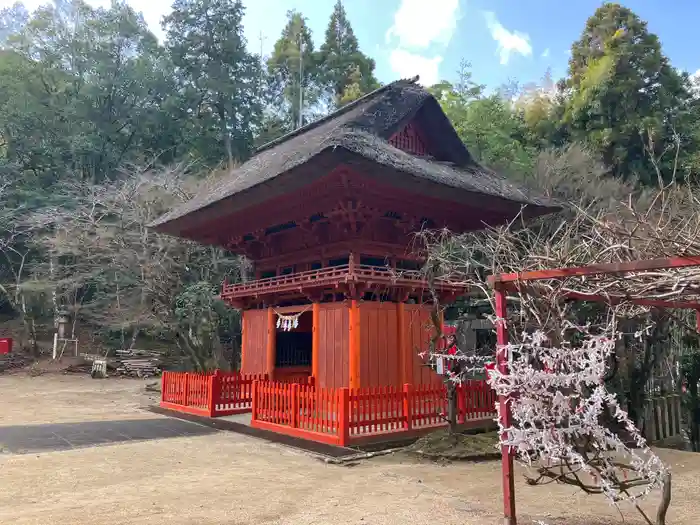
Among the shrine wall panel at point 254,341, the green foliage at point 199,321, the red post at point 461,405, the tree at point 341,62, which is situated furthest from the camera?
the tree at point 341,62

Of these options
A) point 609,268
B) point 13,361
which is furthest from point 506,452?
point 13,361

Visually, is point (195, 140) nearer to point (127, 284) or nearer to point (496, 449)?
point (127, 284)

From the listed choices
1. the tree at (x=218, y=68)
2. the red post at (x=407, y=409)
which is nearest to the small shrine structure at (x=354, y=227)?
the red post at (x=407, y=409)

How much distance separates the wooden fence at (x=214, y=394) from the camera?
456 inches

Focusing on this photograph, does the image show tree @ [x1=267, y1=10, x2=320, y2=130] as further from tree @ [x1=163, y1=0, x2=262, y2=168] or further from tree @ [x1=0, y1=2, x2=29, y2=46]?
tree @ [x1=0, y1=2, x2=29, y2=46]

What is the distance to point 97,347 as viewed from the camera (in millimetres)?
27234

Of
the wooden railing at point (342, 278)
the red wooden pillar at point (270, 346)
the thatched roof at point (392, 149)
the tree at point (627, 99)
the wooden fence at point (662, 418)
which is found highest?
the tree at point (627, 99)

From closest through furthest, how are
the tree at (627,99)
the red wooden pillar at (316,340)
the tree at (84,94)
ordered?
the red wooden pillar at (316,340) → the tree at (627,99) → the tree at (84,94)

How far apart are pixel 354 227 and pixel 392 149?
181 cm

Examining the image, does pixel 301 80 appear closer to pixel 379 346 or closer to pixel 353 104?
pixel 353 104

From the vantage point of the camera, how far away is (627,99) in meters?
23.1

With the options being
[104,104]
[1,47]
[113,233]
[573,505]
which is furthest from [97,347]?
[573,505]

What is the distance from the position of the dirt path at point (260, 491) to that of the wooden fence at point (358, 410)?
1.96 feet

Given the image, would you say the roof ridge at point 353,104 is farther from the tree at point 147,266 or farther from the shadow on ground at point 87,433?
the shadow on ground at point 87,433
